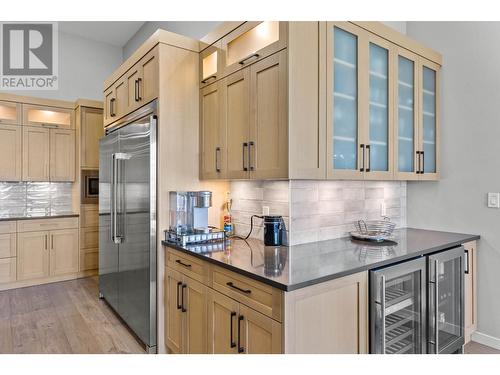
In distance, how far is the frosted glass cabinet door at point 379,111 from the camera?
7.83 ft

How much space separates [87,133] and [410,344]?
14.5 ft

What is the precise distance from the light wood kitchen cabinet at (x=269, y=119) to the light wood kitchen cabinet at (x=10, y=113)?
12.0ft

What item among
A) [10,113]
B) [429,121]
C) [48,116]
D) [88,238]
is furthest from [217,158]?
[48,116]

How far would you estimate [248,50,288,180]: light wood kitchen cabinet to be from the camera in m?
1.94

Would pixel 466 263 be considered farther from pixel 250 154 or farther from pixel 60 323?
pixel 60 323

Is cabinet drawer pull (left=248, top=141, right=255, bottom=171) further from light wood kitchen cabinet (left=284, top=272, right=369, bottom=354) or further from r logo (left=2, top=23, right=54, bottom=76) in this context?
r logo (left=2, top=23, right=54, bottom=76)

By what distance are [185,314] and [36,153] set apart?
349cm

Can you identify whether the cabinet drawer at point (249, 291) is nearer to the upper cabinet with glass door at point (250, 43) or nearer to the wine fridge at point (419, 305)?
the wine fridge at point (419, 305)

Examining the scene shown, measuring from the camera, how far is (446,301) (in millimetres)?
2395

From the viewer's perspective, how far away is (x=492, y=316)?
104 inches

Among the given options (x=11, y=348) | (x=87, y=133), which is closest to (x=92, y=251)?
(x=87, y=133)

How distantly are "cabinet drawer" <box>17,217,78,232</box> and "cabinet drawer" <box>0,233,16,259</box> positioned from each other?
0.12 metres

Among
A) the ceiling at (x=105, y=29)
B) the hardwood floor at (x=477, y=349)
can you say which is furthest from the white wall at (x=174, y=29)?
the hardwood floor at (x=477, y=349)
